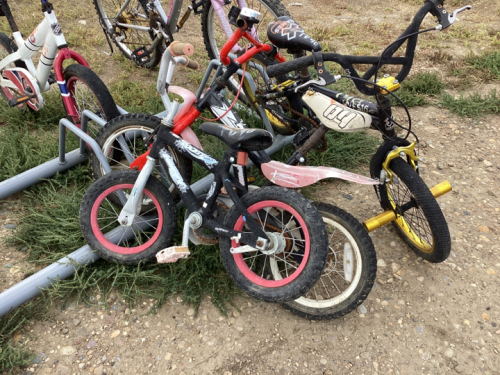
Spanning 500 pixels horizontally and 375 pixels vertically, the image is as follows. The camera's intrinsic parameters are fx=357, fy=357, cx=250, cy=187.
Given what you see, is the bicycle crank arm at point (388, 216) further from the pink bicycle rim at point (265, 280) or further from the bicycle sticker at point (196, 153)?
the bicycle sticker at point (196, 153)

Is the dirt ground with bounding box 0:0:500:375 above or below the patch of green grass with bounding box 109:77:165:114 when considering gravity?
below

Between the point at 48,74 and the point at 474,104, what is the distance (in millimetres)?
4267

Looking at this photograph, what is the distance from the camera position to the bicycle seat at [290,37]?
6.97 feet

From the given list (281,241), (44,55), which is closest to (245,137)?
(281,241)

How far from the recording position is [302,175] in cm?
191

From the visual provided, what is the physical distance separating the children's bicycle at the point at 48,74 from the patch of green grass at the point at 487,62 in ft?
14.1

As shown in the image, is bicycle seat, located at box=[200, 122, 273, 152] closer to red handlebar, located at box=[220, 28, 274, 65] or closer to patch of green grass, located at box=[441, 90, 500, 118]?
red handlebar, located at box=[220, 28, 274, 65]

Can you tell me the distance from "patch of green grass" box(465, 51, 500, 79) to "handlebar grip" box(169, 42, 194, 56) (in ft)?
13.2

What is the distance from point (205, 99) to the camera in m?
2.26

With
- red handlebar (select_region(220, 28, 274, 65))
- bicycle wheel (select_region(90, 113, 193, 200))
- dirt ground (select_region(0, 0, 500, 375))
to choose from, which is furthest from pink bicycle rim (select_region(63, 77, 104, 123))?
red handlebar (select_region(220, 28, 274, 65))

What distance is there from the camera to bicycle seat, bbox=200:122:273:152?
1817 mm

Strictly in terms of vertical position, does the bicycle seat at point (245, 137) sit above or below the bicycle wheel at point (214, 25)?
below

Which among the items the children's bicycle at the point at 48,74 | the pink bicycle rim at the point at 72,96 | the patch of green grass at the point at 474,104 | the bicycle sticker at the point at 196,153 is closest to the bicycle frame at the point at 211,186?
the bicycle sticker at the point at 196,153

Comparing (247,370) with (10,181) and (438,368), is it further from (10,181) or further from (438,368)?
(10,181)
